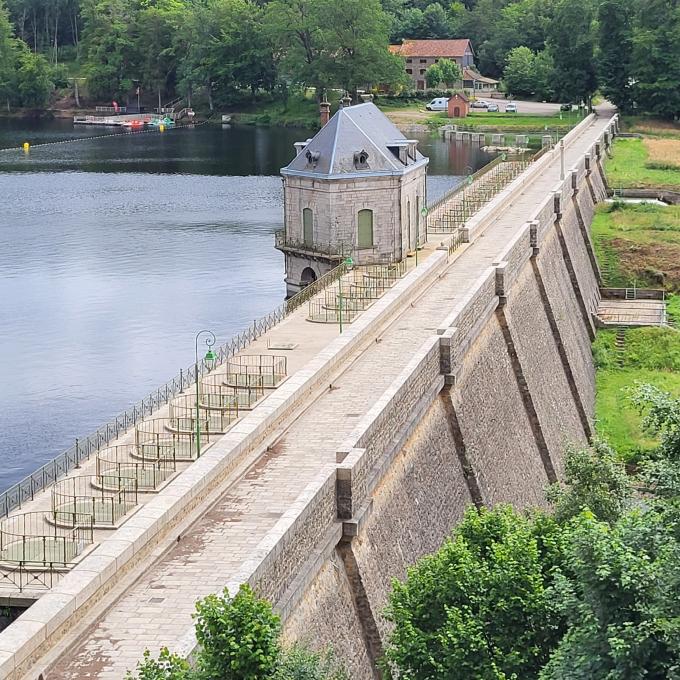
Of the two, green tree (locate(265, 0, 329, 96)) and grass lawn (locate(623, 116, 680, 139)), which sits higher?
green tree (locate(265, 0, 329, 96))

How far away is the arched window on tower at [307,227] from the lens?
61375 mm

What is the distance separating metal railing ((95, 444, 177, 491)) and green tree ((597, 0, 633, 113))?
386ft

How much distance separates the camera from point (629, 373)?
211 ft

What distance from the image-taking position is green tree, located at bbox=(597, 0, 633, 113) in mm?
142375

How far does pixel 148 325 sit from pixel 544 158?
147 ft

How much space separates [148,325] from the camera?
218 ft

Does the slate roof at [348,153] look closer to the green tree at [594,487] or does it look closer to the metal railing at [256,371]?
the metal railing at [256,371]

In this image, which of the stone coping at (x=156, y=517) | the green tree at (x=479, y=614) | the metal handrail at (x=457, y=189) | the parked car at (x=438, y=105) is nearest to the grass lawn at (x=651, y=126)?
the metal handrail at (x=457, y=189)

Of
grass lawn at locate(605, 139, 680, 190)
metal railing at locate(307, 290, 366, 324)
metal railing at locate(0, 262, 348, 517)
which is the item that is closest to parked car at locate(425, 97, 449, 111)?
grass lawn at locate(605, 139, 680, 190)

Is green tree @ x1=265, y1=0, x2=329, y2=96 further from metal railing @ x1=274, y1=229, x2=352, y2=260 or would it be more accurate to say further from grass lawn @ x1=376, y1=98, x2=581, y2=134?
metal railing @ x1=274, y1=229, x2=352, y2=260

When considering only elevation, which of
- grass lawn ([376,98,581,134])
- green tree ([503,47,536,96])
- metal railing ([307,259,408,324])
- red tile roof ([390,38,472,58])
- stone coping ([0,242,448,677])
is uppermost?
red tile roof ([390,38,472,58])

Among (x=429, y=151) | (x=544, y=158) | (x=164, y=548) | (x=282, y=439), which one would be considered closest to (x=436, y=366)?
(x=282, y=439)

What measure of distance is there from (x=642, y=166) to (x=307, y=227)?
2234 inches

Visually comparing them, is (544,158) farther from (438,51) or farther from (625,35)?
(438,51)
